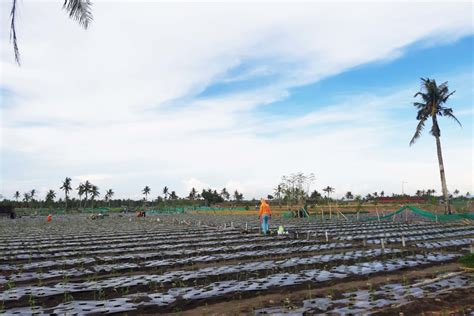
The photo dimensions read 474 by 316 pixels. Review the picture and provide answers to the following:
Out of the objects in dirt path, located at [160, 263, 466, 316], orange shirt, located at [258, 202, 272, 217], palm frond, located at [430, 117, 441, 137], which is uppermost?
palm frond, located at [430, 117, 441, 137]

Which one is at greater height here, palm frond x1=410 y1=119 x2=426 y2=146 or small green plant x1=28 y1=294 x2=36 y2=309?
palm frond x1=410 y1=119 x2=426 y2=146

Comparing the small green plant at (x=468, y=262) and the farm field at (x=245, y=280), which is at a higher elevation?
the small green plant at (x=468, y=262)

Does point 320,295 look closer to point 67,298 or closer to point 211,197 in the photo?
point 67,298

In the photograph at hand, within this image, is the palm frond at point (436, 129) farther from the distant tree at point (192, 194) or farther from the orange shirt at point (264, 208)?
the distant tree at point (192, 194)

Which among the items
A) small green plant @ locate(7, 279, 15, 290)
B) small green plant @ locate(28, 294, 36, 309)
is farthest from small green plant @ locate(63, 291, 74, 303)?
small green plant @ locate(7, 279, 15, 290)

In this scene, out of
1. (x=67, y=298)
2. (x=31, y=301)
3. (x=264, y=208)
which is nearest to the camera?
(x=31, y=301)

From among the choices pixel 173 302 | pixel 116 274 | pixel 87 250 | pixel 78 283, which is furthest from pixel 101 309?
pixel 87 250

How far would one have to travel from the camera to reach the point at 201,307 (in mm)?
5602

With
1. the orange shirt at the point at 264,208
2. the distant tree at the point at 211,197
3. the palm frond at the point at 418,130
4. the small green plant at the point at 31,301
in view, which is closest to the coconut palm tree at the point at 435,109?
the palm frond at the point at 418,130

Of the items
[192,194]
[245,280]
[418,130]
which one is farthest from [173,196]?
[245,280]

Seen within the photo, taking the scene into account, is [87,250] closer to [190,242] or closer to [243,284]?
[190,242]

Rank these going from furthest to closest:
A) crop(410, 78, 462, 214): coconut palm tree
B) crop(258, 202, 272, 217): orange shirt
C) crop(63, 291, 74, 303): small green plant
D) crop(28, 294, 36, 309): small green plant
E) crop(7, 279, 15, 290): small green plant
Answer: crop(410, 78, 462, 214): coconut palm tree → crop(258, 202, 272, 217): orange shirt → crop(7, 279, 15, 290): small green plant → crop(63, 291, 74, 303): small green plant → crop(28, 294, 36, 309): small green plant

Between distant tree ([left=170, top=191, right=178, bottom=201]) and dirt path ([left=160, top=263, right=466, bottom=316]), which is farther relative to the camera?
distant tree ([left=170, top=191, right=178, bottom=201])

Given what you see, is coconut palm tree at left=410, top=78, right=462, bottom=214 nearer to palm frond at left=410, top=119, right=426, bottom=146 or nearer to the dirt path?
palm frond at left=410, top=119, right=426, bottom=146
